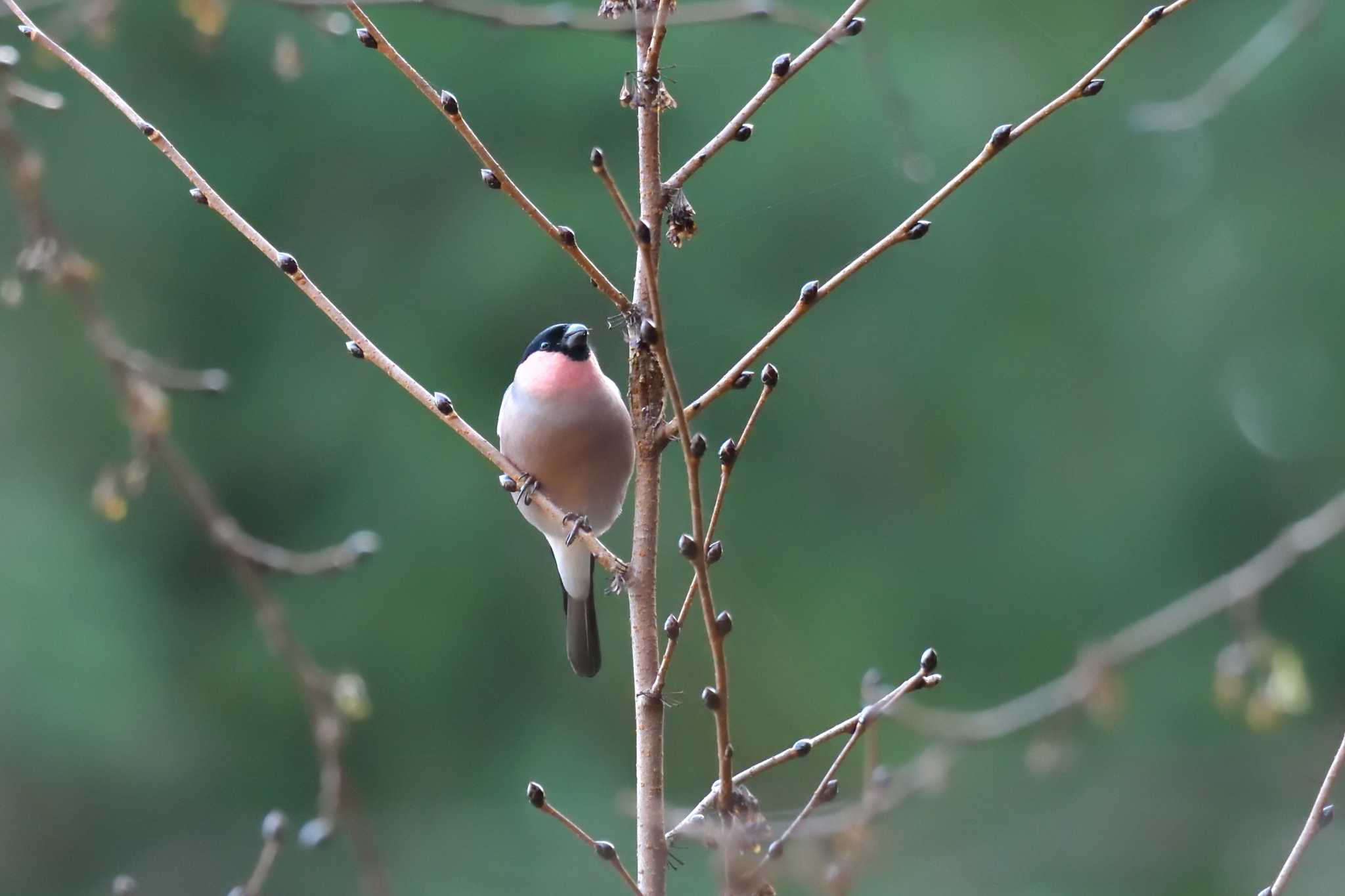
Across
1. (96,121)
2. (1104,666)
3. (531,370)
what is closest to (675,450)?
(96,121)

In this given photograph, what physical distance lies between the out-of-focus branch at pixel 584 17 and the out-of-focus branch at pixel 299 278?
158 millimetres

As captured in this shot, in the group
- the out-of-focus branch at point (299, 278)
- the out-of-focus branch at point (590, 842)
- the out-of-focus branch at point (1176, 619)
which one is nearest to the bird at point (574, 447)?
the out-of-focus branch at point (1176, 619)

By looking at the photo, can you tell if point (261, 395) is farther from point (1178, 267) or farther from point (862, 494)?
point (1178, 267)

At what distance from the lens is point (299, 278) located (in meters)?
1.12

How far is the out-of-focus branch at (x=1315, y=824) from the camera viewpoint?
908 mm

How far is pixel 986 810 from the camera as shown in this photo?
470 cm

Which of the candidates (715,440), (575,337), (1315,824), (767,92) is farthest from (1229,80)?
(715,440)

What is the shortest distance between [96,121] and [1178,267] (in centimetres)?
307

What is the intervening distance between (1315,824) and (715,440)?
3.38m

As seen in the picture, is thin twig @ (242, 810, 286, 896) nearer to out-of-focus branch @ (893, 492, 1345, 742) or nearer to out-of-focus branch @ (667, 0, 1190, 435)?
out-of-focus branch @ (667, 0, 1190, 435)

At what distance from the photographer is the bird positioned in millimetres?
1981

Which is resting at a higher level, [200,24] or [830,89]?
[830,89]

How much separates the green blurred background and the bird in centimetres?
185

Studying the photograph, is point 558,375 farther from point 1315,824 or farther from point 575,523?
point 1315,824
